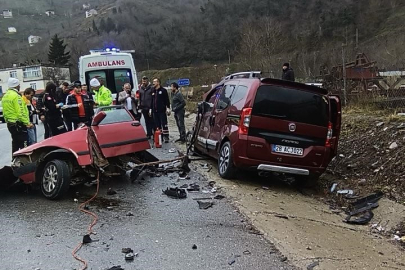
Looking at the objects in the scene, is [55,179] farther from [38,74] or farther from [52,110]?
[38,74]

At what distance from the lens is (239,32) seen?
78875 millimetres

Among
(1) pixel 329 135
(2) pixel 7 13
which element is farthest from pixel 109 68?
(2) pixel 7 13

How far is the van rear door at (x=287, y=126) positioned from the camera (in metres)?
7.05

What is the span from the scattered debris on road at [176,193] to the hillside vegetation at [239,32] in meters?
18.1

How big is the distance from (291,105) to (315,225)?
2246mm

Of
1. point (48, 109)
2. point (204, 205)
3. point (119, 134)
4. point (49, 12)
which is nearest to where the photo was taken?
point (204, 205)

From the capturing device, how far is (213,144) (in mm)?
8281

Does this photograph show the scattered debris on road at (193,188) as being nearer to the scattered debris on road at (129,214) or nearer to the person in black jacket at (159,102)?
the scattered debris on road at (129,214)

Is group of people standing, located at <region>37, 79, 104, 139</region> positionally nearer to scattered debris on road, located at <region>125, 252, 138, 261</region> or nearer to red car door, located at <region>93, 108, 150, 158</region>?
red car door, located at <region>93, 108, 150, 158</region>

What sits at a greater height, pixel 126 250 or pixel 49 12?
pixel 49 12

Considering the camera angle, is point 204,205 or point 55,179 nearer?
point 204,205

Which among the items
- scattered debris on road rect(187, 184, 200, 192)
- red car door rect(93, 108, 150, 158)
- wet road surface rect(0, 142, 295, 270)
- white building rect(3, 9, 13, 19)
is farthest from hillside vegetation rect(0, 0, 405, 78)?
white building rect(3, 9, 13, 19)

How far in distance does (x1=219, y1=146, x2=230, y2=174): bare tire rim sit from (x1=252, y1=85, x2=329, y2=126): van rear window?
93 cm

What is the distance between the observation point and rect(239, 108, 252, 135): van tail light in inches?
276
